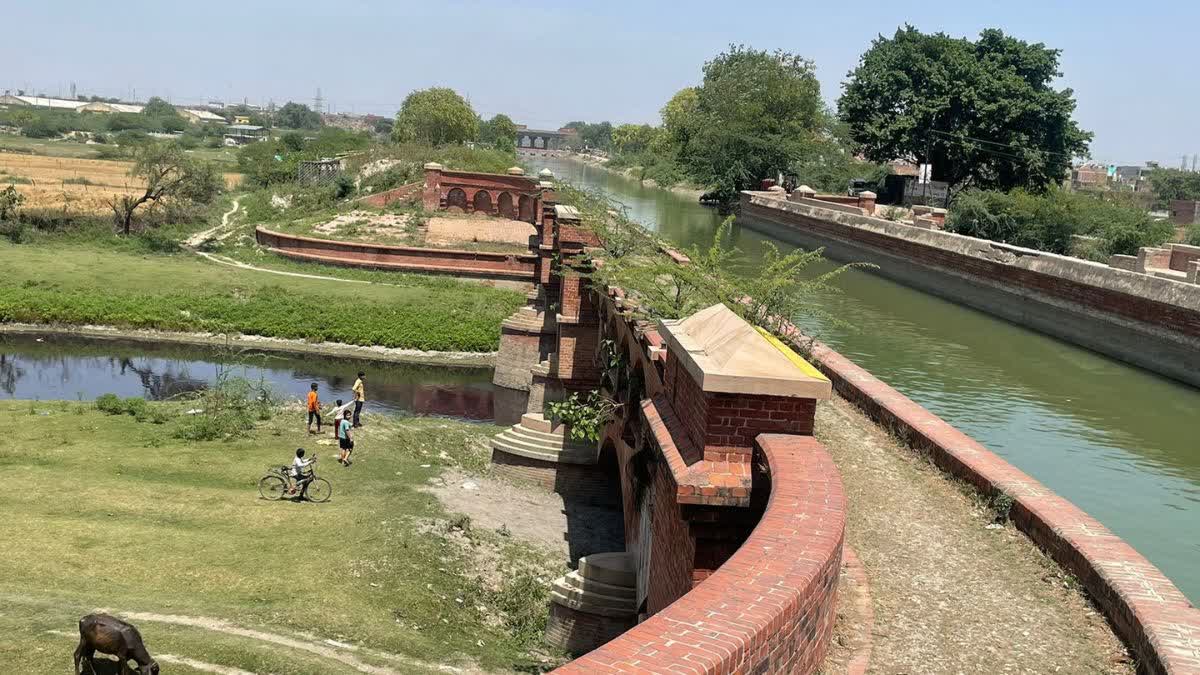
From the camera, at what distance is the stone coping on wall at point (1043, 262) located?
20.5 metres

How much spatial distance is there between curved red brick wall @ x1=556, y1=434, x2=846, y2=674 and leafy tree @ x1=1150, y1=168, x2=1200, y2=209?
67.8 m

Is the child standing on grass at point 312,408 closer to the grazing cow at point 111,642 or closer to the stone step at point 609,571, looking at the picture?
the stone step at point 609,571

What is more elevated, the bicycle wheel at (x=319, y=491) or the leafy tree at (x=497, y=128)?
the leafy tree at (x=497, y=128)

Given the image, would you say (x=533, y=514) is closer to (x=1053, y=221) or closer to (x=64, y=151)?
(x=1053, y=221)

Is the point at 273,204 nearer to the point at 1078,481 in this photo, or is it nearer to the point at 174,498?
the point at 174,498

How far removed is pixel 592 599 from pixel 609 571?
0.35 m

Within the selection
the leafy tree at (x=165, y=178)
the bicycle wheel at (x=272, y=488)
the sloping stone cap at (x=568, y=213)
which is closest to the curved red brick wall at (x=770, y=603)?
the bicycle wheel at (x=272, y=488)

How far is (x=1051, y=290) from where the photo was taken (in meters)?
25.7

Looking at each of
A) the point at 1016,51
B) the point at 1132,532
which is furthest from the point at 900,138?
the point at 1132,532

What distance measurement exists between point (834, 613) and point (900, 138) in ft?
167

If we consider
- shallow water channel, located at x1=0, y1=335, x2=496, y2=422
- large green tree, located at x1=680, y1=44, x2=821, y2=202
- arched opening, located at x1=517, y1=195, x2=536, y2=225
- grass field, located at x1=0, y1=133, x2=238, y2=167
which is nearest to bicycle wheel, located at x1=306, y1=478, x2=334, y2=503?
shallow water channel, located at x1=0, y1=335, x2=496, y2=422

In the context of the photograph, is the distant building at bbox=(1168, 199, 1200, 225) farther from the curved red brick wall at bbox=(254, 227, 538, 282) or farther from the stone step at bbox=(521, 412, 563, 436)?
the stone step at bbox=(521, 412, 563, 436)

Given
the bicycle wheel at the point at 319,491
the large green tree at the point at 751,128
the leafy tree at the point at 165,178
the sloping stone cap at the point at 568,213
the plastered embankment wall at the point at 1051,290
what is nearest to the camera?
the bicycle wheel at the point at 319,491

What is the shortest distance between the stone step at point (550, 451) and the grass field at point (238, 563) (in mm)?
1232
